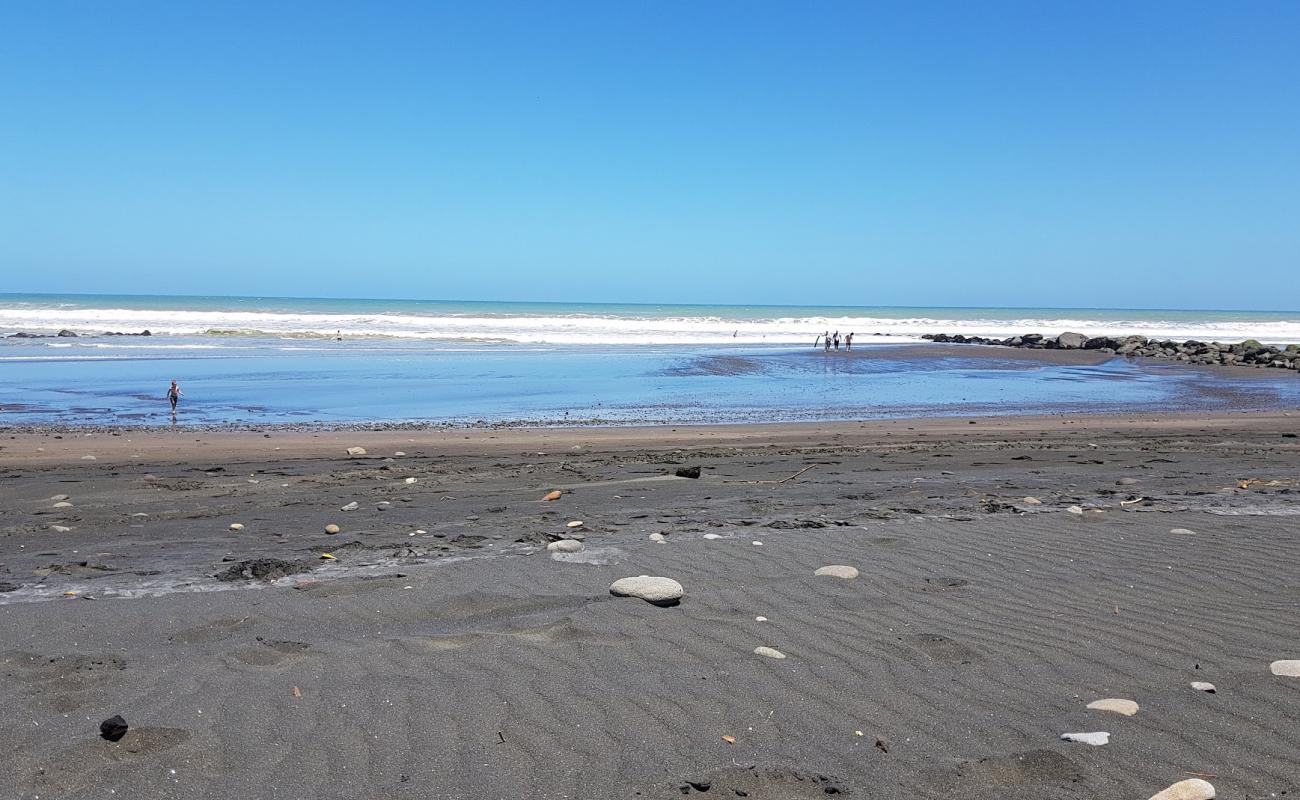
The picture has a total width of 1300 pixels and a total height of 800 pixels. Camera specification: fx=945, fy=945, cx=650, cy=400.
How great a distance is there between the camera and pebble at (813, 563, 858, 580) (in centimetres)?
632

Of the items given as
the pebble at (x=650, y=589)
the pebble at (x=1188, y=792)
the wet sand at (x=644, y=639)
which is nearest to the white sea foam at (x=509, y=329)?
the wet sand at (x=644, y=639)

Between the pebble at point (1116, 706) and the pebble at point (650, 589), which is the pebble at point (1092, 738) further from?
the pebble at point (650, 589)

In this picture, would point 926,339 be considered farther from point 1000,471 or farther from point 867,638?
point 867,638

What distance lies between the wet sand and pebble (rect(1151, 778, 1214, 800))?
3.1 inches

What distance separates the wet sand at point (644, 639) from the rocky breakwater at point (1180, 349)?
3152 centimetres

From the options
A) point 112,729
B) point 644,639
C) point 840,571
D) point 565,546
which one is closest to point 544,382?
point 565,546

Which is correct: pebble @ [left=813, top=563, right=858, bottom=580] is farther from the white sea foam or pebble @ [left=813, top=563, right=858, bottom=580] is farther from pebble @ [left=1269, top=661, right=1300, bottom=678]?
the white sea foam

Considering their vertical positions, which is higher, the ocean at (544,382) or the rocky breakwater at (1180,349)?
the rocky breakwater at (1180,349)

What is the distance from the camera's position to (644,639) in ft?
16.6

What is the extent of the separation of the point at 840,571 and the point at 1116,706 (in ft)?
7.75

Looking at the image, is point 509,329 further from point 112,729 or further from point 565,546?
point 112,729

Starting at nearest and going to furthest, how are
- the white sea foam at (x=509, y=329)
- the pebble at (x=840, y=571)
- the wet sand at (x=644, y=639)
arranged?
the wet sand at (x=644, y=639), the pebble at (x=840, y=571), the white sea foam at (x=509, y=329)

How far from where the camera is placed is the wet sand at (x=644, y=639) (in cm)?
363

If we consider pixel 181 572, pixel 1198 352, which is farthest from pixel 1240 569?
pixel 1198 352
